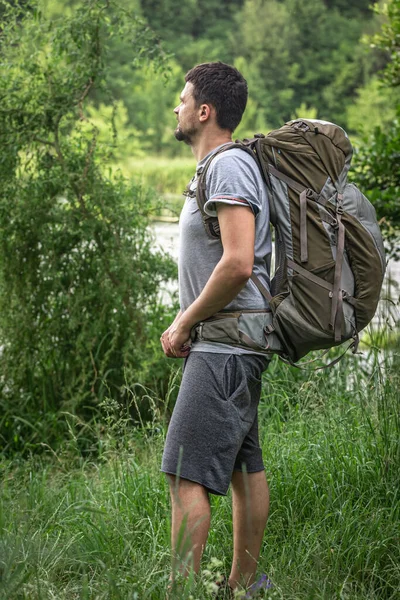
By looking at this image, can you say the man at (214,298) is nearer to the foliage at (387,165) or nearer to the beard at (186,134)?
the beard at (186,134)

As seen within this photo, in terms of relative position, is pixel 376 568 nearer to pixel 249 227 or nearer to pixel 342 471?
pixel 342 471

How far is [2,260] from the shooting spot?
5578mm

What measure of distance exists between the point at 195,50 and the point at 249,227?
6137cm

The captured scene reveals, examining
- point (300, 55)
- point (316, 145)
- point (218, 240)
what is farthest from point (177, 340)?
point (300, 55)

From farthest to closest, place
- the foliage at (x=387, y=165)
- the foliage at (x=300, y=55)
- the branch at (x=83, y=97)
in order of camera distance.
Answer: the foliage at (x=300, y=55)
the foliage at (x=387, y=165)
the branch at (x=83, y=97)

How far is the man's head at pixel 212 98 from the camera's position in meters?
2.93

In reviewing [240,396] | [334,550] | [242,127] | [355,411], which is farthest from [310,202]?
[242,127]

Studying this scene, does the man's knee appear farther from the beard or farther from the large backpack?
the beard

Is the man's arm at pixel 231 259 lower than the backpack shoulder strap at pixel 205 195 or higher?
lower

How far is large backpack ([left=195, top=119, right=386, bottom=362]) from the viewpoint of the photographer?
2.82m

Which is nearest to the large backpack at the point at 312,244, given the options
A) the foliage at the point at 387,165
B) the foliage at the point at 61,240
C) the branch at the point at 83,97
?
the foliage at the point at 61,240

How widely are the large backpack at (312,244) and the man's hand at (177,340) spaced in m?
0.07

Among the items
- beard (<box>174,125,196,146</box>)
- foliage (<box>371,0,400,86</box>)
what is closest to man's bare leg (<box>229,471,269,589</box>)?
beard (<box>174,125,196,146</box>)

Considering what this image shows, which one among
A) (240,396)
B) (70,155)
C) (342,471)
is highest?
(70,155)
